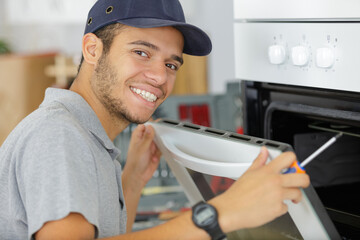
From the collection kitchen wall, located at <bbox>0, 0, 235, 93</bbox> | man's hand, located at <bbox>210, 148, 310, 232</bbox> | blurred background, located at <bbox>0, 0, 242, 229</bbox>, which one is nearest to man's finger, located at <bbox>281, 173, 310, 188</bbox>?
man's hand, located at <bbox>210, 148, 310, 232</bbox>

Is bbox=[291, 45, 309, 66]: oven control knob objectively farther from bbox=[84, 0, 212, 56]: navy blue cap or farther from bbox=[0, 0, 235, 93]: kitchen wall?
bbox=[0, 0, 235, 93]: kitchen wall

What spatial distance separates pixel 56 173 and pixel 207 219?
0.29m

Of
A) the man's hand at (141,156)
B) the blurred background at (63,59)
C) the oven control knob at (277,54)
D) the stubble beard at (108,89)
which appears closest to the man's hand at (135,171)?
the man's hand at (141,156)

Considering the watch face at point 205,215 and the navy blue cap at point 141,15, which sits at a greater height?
the navy blue cap at point 141,15

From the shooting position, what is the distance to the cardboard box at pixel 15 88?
3525mm

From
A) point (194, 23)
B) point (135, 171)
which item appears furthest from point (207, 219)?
point (194, 23)

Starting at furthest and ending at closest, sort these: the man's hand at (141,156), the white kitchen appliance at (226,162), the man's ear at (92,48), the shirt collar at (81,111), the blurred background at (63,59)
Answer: the blurred background at (63,59)
the man's hand at (141,156)
the man's ear at (92,48)
the shirt collar at (81,111)
the white kitchen appliance at (226,162)

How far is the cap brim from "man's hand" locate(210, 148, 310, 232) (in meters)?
0.41

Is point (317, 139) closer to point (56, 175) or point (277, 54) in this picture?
point (277, 54)

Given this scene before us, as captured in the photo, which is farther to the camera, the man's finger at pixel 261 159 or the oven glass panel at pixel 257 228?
the oven glass panel at pixel 257 228

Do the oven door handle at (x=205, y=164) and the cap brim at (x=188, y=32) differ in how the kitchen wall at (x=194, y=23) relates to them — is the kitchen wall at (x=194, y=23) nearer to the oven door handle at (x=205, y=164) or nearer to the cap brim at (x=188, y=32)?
the cap brim at (x=188, y=32)

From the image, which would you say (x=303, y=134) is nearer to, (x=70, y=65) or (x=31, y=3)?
(x=70, y=65)

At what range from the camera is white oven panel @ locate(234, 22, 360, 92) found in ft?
3.75

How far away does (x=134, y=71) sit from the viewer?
129 cm
